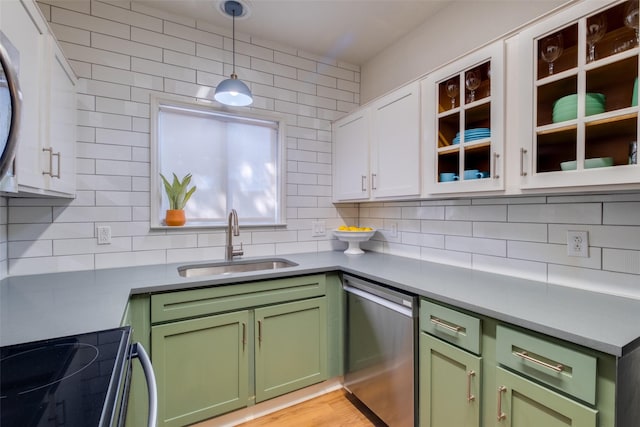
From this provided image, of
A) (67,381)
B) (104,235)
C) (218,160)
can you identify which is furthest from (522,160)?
(104,235)

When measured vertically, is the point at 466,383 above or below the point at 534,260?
below

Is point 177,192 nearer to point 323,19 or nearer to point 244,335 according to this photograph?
point 244,335

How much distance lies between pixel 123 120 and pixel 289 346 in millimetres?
1750

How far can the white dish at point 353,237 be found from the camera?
2.46m

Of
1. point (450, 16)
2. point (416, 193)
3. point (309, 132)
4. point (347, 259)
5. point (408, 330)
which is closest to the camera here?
point (408, 330)

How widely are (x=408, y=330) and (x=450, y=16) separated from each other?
6.42 ft

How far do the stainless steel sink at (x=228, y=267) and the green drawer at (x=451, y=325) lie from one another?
955 millimetres

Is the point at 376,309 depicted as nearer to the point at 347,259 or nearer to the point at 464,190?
the point at 347,259

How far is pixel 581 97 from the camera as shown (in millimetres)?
1171

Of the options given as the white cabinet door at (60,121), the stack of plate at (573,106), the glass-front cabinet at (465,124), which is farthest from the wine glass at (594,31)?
the white cabinet door at (60,121)

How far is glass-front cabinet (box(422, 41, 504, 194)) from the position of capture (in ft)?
4.70

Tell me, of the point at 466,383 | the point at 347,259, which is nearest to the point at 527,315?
the point at 466,383

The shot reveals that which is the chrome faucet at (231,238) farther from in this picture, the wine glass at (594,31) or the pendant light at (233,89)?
the wine glass at (594,31)

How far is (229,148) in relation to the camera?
2.36m
